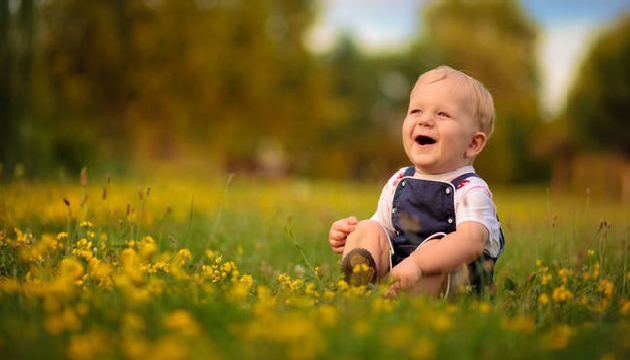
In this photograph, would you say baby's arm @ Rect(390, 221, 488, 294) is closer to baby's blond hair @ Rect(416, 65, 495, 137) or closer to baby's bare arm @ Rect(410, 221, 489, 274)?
baby's bare arm @ Rect(410, 221, 489, 274)

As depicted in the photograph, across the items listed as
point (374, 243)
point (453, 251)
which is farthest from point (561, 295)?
point (374, 243)

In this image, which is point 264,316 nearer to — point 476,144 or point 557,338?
point 557,338

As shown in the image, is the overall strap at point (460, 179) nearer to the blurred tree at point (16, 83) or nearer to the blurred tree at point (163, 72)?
the blurred tree at point (16, 83)

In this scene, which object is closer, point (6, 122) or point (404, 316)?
point (404, 316)

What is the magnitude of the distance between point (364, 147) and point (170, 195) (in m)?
23.2

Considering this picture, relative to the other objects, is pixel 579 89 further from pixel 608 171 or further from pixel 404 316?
pixel 404 316

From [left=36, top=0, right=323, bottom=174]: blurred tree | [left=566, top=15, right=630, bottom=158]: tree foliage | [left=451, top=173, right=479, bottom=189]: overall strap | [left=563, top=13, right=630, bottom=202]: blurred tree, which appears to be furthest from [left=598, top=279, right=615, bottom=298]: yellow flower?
[left=566, top=15, right=630, bottom=158]: tree foliage

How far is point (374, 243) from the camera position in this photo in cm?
300

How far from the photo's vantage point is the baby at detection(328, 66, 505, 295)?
2.81m

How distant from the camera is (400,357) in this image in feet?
5.48

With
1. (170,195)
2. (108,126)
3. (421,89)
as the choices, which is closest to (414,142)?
(421,89)

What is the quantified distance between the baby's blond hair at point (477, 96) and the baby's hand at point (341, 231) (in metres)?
0.83

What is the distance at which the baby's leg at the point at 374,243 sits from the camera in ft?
9.79

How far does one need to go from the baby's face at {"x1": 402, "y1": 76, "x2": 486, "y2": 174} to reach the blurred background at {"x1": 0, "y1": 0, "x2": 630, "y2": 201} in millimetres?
2139
